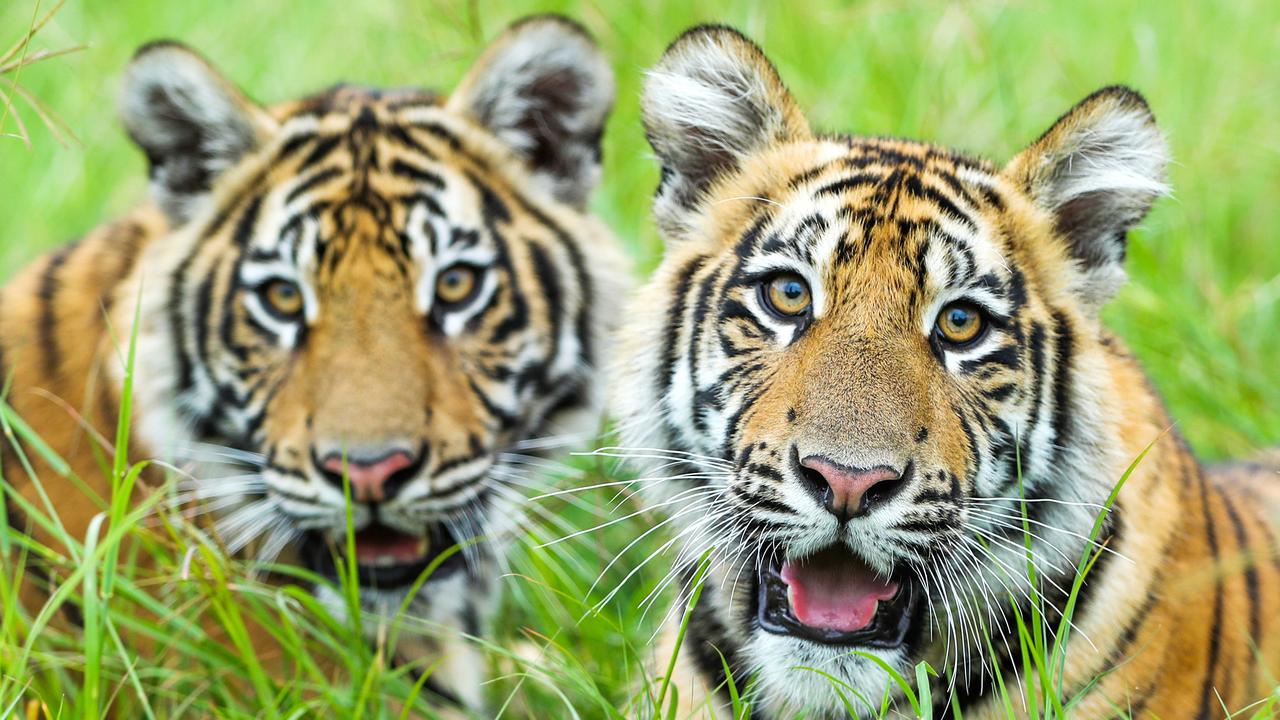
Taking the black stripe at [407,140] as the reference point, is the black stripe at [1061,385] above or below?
below

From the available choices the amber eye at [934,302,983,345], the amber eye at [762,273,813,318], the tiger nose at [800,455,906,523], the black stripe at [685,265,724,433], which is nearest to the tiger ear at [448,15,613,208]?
the black stripe at [685,265,724,433]

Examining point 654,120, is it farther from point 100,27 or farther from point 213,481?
point 100,27

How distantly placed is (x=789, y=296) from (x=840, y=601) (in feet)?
1.74

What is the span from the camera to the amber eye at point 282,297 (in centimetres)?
323

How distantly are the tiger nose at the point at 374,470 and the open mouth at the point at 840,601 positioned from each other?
993 millimetres

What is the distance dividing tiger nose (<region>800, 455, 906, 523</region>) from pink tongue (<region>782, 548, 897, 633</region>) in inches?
8.7

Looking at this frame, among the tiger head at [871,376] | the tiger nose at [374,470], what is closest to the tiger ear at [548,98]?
the tiger head at [871,376]

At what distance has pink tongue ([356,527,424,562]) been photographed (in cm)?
323

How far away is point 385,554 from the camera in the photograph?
3.24m

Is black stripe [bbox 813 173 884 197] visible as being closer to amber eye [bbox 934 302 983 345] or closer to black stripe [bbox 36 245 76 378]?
amber eye [bbox 934 302 983 345]

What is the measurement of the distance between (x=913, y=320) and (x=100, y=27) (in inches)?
198

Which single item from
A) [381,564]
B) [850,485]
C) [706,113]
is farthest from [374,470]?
[850,485]

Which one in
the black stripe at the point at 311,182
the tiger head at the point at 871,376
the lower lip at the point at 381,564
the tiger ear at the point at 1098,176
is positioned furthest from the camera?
the black stripe at the point at 311,182

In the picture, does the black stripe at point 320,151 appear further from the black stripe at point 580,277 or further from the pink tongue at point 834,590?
the pink tongue at point 834,590
